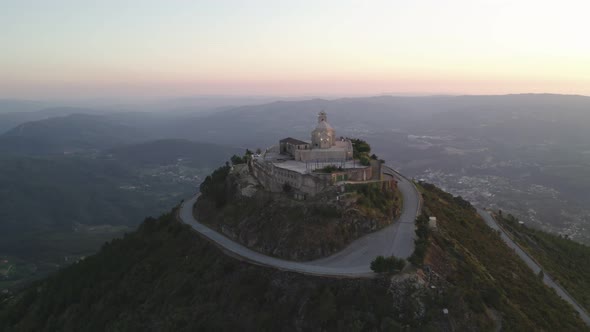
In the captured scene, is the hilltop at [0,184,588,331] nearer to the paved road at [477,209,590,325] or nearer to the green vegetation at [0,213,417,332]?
the green vegetation at [0,213,417,332]

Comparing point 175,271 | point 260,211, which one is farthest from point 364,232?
point 175,271

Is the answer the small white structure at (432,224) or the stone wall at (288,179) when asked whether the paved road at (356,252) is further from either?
the stone wall at (288,179)

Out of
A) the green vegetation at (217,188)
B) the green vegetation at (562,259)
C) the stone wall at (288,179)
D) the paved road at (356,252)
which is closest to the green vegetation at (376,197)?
the paved road at (356,252)

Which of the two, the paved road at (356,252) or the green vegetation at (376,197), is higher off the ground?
the green vegetation at (376,197)

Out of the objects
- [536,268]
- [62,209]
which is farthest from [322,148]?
[62,209]

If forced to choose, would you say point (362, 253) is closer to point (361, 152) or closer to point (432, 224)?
point (432, 224)

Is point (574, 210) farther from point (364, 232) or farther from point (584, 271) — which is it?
point (364, 232)
